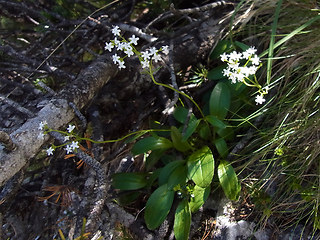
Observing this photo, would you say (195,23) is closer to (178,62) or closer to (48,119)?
(178,62)

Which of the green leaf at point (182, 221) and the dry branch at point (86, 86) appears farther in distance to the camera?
the green leaf at point (182, 221)

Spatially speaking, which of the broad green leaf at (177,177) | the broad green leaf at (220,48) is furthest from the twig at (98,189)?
the broad green leaf at (220,48)

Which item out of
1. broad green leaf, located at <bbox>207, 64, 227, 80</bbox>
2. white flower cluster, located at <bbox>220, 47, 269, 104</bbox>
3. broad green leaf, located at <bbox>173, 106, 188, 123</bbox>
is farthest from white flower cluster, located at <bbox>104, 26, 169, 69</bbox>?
broad green leaf, located at <bbox>207, 64, 227, 80</bbox>

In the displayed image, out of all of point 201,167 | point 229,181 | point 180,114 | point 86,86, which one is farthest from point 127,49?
point 229,181

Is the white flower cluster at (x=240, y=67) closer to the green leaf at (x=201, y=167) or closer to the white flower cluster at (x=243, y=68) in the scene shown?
the white flower cluster at (x=243, y=68)

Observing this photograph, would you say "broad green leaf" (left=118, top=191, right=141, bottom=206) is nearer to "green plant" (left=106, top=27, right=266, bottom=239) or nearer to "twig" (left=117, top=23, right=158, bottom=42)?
"green plant" (left=106, top=27, right=266, bottom=239)

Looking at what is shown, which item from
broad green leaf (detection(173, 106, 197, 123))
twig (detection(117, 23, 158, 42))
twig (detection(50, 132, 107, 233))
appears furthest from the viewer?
twig (detection(117, 23, 158, 42))
